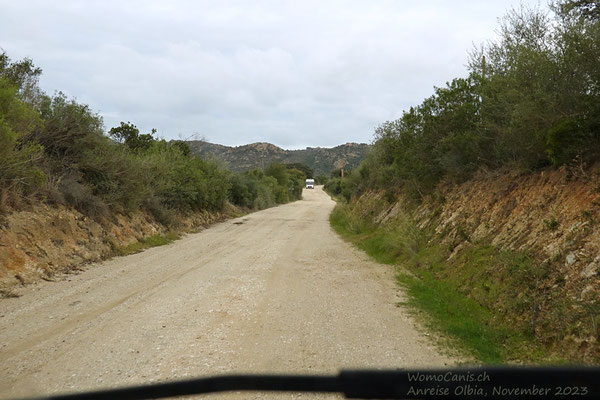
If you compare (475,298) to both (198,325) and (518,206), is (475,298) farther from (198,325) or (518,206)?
(198,325)

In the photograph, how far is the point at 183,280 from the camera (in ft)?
31.7

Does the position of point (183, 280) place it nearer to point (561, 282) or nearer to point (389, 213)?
point (561, 282)

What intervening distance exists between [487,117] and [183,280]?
943 cm

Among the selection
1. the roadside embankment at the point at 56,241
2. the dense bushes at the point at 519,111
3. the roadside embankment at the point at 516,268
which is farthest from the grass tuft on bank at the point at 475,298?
the roadside embankment at the point at 56,241

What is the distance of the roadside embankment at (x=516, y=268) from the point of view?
5480 millimetres

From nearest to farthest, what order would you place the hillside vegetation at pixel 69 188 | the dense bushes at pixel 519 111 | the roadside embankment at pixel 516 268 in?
the roadside embankment at pixel 516 268 < the dense bushes at pixel 519 111 < the hillside vegetation at pixel 69 188

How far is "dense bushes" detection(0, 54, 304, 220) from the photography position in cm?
1085

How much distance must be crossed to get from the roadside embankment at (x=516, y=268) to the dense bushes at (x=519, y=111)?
692 millimetres

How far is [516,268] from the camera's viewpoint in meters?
6.91

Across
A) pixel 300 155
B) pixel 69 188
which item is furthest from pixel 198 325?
pixel 300 155

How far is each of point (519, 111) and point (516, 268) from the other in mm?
3942

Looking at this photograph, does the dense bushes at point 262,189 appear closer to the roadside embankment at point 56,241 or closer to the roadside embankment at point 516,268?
the roadside embankment at point 56,241

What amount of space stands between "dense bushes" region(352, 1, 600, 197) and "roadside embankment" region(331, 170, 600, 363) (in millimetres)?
692

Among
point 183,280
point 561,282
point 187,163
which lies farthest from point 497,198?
point 187,163
